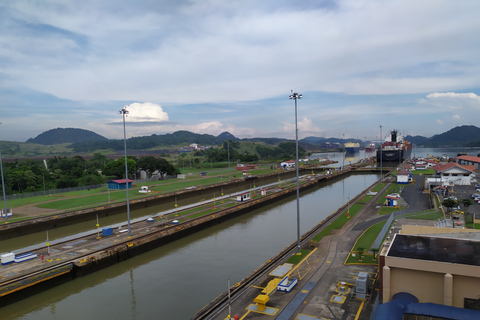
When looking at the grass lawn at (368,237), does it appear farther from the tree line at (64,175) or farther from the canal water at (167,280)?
the tree line at (64,175)

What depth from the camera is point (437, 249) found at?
16.1m

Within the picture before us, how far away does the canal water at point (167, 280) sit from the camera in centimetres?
1847

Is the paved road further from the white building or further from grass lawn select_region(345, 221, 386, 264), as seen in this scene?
grass lawn select_region(345, 221, 386, 264)

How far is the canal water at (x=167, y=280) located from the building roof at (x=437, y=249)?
34.1 ft

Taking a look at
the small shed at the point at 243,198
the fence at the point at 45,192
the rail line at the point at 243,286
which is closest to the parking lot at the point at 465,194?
the rail line at the point at 243,286

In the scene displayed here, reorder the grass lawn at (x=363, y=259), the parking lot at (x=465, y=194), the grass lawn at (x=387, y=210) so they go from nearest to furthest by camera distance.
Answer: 1. the grass lawn at (x=363, y=259)
2. the parking lot at (x=465, y=194)
3. the grass lawn at (x=387, y=210)

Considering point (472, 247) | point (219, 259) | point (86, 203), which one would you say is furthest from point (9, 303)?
point (86, 203)

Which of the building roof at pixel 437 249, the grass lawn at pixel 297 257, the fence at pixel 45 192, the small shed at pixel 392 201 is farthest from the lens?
the fence at pixel 45 192

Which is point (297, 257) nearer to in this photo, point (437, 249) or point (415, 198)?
point (437, 249)

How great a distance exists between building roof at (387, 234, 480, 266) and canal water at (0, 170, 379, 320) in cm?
1040

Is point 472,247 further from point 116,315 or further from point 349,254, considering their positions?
point 116,315

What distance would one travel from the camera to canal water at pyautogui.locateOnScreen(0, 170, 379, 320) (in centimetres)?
1847

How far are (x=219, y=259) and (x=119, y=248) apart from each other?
839cm

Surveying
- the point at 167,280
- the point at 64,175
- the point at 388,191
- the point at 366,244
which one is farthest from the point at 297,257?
the point at 64,175
